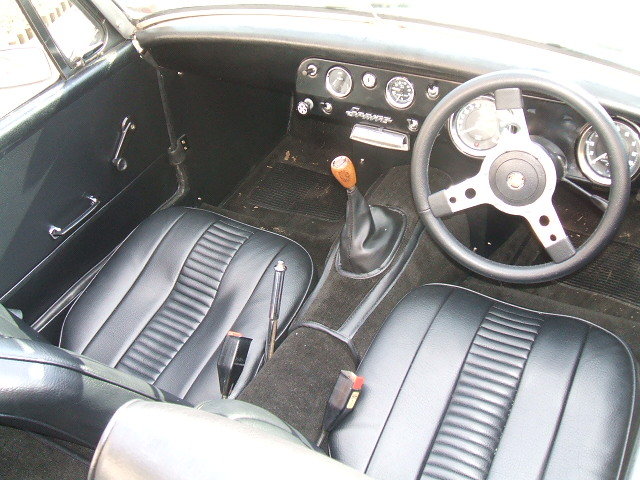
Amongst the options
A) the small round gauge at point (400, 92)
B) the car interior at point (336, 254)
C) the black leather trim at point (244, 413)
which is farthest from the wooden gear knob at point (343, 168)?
the black leather trim at point (244, 413)

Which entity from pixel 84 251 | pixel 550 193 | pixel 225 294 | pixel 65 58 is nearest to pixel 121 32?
pixel 65 58

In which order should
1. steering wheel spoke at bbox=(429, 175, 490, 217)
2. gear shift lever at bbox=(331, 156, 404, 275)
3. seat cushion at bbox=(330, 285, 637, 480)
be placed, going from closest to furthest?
seat cushion at bbox=(330, 285, 637, 480) < steering wheel spoke at bbox=(429, 175, 490, 217) < gear shift lever at bbox=(331, 156, 404, 275)

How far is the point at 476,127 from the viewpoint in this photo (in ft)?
6.17

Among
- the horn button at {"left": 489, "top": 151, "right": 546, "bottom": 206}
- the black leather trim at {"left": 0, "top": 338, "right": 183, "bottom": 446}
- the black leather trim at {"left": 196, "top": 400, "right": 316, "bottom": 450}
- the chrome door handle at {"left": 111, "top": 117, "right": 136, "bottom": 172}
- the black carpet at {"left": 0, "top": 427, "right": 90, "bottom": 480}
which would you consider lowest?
the black carpet at {"left": 0, "top": 427, "right": 90, "bottom": 480}

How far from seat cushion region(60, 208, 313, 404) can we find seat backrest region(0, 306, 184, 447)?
0.67 metres

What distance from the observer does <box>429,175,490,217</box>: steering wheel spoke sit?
1.75 m

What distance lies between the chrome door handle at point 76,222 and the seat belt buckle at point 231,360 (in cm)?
72

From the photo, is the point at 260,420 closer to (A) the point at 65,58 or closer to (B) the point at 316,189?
(A) the point at 65,58

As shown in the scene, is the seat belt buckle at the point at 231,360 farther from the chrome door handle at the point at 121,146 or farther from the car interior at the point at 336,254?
the chrome door handle at the point at 121,146

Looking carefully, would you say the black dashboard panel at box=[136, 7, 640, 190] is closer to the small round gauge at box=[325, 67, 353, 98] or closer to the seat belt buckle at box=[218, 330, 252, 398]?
the small round gauge at box=[325, 67, 353, 98]

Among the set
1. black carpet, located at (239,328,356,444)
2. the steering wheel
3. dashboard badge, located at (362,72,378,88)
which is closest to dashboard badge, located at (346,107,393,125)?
dashboard badge, located at (362,72,378,88)

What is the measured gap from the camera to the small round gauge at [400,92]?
6.51 ft

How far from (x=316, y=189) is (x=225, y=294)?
110cm

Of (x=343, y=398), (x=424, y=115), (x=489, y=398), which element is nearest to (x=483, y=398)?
(x=489, y=398)
